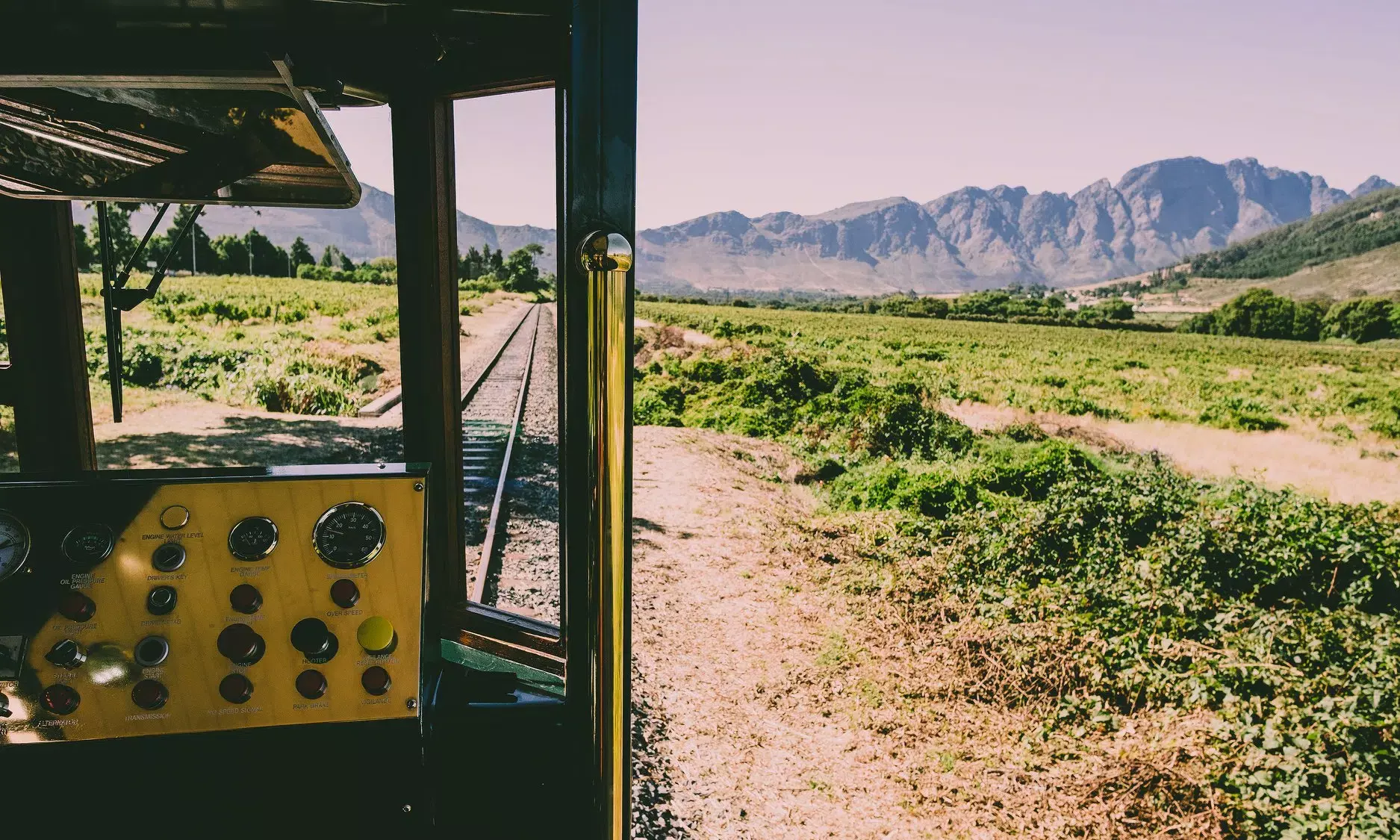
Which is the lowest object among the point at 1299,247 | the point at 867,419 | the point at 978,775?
the point at 978,775

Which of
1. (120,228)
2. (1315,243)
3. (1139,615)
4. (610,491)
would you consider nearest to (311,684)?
(610,491)

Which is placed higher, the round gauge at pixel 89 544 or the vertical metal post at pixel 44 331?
the vertical metal post at pixel 44 331

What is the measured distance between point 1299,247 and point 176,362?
106787 millimetres

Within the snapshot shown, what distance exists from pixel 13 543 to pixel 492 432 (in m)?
5.83

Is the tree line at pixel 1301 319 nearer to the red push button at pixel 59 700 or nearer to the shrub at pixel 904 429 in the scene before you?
the shrub at pixel 904 429

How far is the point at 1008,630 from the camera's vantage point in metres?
4.79

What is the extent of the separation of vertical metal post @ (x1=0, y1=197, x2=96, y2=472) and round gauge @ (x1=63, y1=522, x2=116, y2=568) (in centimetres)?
145

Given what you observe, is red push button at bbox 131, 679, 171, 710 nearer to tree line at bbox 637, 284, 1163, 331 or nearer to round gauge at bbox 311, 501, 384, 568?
round gauge at bbox 311, 501, 384, 568

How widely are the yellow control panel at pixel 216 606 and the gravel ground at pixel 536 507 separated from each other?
3.62ft

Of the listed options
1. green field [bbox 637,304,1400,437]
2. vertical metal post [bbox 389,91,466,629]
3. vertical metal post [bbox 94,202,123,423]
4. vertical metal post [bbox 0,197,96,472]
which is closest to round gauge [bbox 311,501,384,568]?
vertical metal post [bbox 94,202,123,423]

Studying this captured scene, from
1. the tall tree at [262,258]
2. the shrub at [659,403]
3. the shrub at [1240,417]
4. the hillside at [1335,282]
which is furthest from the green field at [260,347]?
the hillside at [1335,282]

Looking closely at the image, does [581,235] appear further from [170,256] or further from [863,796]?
[863,796]

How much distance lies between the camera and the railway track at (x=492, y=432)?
520cm

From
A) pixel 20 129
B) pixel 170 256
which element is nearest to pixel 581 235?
pixel 20 129
